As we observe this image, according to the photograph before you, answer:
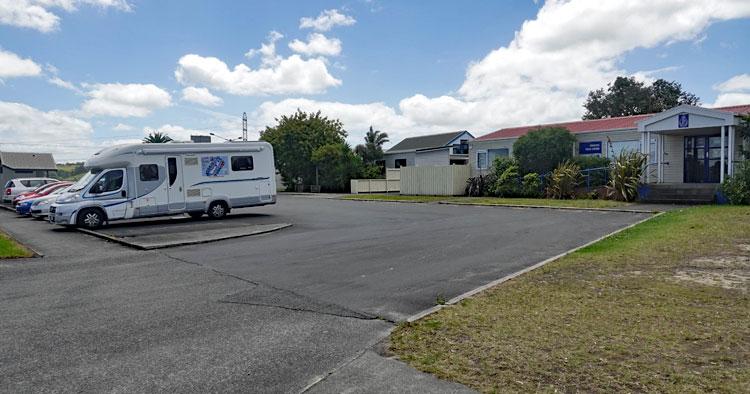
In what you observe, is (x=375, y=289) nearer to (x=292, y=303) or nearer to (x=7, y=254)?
(x=292, y=303)

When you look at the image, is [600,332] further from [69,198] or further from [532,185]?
[532,185]

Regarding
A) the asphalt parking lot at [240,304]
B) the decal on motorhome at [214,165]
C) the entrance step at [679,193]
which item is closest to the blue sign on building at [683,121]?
the entrance step at [679,193]

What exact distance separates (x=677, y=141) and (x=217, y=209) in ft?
70.0

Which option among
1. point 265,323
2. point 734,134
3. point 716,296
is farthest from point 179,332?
point 734,134

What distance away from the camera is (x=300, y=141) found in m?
49.6

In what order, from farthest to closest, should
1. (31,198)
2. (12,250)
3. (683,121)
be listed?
(31,198)
(683,121)
(12,250)

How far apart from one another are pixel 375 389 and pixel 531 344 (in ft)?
5.24

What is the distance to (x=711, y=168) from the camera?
77.2ft

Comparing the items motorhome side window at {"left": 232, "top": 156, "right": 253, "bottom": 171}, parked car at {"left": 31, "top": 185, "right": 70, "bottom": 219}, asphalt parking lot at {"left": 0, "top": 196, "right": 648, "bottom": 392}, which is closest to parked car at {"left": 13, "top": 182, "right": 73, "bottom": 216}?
parked car at {"left": 31, "top": 185, "right": 70, "bottom": 219}

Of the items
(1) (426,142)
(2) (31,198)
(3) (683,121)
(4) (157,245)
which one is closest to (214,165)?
(4) (157,245)

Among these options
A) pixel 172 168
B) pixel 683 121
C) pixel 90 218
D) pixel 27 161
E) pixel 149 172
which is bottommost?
pixel 90 218

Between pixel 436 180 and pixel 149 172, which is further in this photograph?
pixel 436 180

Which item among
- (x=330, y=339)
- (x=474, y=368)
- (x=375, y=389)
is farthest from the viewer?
(x=330, y=339)

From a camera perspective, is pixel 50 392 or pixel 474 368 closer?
pixel 50 392
